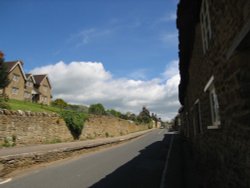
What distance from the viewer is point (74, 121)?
76.1 ft

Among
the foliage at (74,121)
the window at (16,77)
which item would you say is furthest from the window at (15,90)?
the foliage at (74,121)

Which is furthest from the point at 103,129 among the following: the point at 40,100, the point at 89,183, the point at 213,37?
the point at 40,100

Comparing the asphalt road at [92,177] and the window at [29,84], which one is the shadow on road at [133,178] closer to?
the asphalt road at [92,177]

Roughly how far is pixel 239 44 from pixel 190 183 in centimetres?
527

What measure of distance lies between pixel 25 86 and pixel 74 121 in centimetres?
3787

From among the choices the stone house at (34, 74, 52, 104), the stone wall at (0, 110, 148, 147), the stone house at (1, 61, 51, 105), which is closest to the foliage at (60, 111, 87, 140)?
the stone wall at (0, 110, 148, 147)

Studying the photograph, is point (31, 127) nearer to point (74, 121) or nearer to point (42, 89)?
point (74, 121)

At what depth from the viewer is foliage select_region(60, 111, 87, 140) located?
22359 millimetres

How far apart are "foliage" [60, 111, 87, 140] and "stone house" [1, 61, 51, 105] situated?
85.5 ft

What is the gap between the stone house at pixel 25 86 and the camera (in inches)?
1996

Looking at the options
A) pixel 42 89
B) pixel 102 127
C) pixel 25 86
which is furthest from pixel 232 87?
pixel 42 89

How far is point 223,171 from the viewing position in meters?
5.00

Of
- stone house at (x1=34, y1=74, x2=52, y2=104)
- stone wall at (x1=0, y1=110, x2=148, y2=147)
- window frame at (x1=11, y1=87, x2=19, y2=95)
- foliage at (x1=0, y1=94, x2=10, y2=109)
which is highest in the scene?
stone house at (x1=34, y1=74, x2=52, y2=104)

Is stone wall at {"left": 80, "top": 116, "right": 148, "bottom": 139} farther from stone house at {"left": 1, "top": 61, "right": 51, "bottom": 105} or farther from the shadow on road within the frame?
stone house at {"left": 1, "top": 61, "right": 51, "bottom": 105}
